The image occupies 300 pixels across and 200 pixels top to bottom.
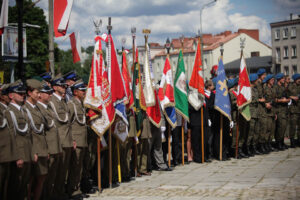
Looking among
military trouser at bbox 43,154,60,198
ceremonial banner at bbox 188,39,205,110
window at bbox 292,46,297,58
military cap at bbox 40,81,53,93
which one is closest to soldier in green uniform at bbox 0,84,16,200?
military cap at bbox 40,81,53,93

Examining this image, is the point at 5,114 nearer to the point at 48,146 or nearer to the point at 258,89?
the point at 48,146

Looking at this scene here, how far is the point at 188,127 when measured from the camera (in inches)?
536

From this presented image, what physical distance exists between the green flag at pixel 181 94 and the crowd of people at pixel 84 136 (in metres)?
0.39

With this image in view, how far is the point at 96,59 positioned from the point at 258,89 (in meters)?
6.53

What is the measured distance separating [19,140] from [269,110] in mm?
9663

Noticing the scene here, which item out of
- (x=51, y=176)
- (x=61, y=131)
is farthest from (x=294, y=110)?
(x=51, y=176)

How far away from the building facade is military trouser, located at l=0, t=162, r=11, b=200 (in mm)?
68491

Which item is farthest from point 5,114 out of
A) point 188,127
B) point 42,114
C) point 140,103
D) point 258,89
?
point 258,89

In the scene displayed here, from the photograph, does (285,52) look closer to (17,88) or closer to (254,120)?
(254,120)

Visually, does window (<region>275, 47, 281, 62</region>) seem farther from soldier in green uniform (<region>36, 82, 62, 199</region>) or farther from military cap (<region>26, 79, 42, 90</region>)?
military cap (<region>26, 79, 42, 90</region>)

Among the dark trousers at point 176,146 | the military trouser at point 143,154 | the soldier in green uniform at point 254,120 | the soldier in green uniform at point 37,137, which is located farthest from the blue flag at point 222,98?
the soldier in green uniform at point 37,137

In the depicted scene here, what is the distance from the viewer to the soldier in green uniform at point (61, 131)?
8164 mm

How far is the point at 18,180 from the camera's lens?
7.02 metres

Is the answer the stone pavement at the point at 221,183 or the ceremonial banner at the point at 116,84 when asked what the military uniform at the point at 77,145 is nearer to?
the stone pavement at the point at 221,183
